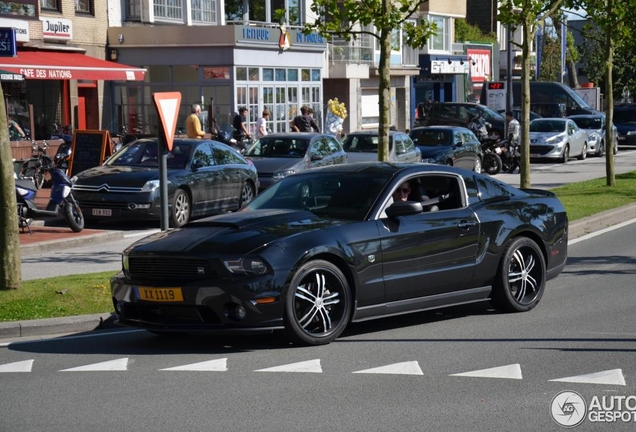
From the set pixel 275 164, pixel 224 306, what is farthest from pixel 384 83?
pixel 224 306

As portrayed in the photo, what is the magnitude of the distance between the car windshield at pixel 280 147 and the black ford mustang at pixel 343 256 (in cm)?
1391

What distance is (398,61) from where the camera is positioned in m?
55.0

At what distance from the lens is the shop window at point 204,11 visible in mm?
38469

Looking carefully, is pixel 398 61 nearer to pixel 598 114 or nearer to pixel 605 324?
pixel 598 114

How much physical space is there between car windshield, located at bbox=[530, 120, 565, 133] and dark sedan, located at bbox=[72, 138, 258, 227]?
19816mm

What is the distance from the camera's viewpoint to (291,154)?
82.1 ft

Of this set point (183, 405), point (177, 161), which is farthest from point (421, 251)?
point (177, 161)

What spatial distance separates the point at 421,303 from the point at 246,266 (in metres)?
1.91

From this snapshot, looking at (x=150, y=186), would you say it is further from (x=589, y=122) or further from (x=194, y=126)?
(x=589, y=122)

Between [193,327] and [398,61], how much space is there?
47.1 meters

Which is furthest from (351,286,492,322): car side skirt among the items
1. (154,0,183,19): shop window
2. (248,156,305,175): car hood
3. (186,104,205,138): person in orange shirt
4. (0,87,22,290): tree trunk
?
(154,0,183,19): shop window

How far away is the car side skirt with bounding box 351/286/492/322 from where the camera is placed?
31.2 feet

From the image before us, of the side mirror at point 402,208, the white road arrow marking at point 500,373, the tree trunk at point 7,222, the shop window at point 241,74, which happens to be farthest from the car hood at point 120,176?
the shop window at point 241,74

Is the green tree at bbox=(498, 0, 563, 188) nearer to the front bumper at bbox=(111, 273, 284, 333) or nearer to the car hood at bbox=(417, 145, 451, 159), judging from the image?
the car hood at bbox=(417, 145, 451, 159)
